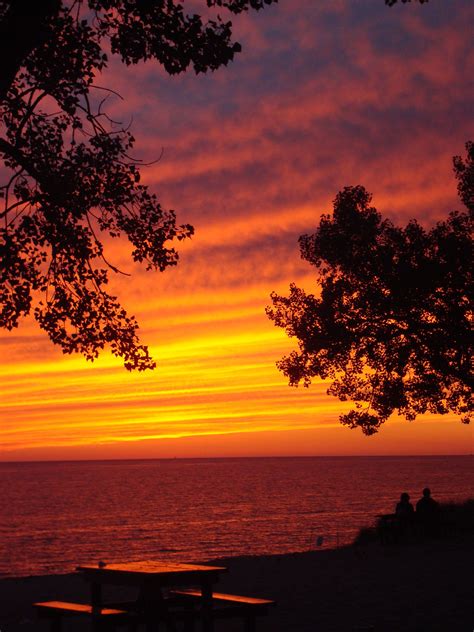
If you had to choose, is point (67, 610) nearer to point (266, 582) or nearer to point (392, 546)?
point (266, 582)

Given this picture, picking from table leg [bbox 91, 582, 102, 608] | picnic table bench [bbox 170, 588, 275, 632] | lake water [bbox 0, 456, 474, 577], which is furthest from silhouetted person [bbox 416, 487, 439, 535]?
lake water [bbox 0, 456, 474, 577]

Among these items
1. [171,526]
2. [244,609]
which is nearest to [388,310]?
[244,609]

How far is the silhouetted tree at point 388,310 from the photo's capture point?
103ft

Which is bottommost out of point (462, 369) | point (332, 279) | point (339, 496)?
point (339, 496)

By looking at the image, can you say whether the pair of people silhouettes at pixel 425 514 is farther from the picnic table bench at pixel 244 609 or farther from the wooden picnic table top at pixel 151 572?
the wooden picnic table top at pixel 151 572

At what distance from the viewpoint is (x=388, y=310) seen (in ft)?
106

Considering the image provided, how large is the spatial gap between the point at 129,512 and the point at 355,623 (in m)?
93.4

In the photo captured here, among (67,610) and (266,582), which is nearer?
(67,610)

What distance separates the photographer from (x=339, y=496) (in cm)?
12950

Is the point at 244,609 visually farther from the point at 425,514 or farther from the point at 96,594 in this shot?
the point at 425,514

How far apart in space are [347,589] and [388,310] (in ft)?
52.8

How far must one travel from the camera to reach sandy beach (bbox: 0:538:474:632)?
552 inches

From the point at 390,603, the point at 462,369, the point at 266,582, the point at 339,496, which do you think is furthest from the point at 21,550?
the point at 339,496

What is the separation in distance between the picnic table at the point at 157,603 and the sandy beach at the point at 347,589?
178cm
